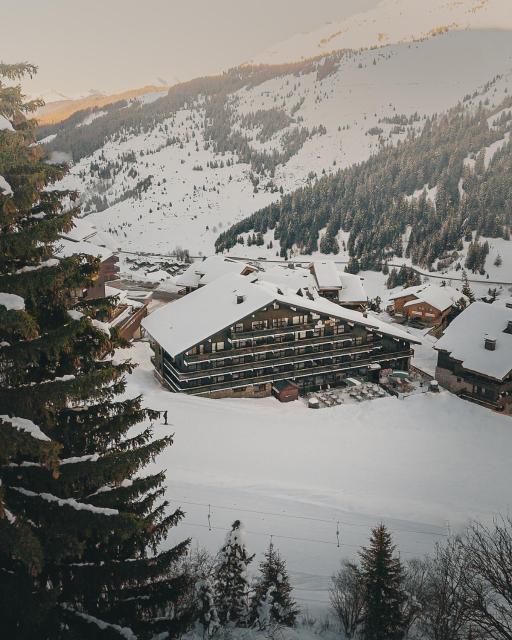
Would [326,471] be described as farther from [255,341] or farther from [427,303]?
[427,303]

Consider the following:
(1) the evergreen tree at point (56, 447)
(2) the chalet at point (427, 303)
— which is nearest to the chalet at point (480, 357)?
(2) the chalet at point (427, 303)

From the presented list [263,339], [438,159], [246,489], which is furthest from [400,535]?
[438,159]

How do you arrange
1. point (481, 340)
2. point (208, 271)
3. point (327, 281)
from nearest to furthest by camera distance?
1. point (481, 340)
2. point (327, 281)
3. point (208, 271)

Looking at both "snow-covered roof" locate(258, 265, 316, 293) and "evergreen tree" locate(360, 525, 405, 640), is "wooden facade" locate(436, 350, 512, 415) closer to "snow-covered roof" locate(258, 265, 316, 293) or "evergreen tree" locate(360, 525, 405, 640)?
"snow-covered roof" locate(258, 265, 316, 293)

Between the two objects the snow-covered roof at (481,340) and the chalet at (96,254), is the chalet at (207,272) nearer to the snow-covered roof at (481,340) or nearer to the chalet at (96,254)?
the chalet at (96,254)

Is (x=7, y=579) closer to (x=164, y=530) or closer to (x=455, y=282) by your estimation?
(x=164, y=530)

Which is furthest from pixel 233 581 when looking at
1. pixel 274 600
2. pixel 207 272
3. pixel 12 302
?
pixel 207 272
